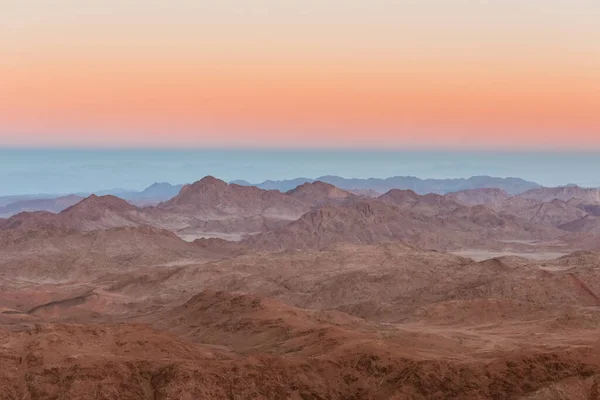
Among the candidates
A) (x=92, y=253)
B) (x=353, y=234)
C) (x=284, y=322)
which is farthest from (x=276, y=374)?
(x=353, y=234)

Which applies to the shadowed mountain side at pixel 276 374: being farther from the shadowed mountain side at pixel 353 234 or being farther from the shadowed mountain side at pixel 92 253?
the shadowed mountain side at pixel 353 234

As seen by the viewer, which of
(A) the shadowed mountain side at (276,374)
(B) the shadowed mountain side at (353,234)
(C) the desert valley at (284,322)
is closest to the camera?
(A) the shadowed mountain side at (276,374)

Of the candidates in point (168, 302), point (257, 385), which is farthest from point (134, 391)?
point (168, 302)

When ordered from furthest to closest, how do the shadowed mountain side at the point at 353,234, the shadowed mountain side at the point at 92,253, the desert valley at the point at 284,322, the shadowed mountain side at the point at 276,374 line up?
the shadowed mountain side at the point at 353,234, the shadowed mountain side at the point at 92,253, the desert valley at the point at 284,322, the shadowed mountain side at the point at 276,374

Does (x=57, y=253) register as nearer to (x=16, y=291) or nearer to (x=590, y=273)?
(x=16, y=291)

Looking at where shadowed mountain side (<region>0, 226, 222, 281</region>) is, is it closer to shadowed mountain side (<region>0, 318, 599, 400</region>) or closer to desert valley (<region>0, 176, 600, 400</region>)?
desert valley (<region>0, 176, 600, 400</region>)

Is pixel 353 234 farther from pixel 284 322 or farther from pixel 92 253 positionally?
pixel 284 322

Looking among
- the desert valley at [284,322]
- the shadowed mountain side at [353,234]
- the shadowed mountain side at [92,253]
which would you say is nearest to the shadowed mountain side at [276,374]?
the desert valley at [284,322]

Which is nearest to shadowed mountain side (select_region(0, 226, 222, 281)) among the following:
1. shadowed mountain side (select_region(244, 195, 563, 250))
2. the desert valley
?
the desert valley

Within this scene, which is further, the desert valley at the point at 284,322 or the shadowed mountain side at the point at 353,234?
the shadowed mountain side at the point at 353,234
